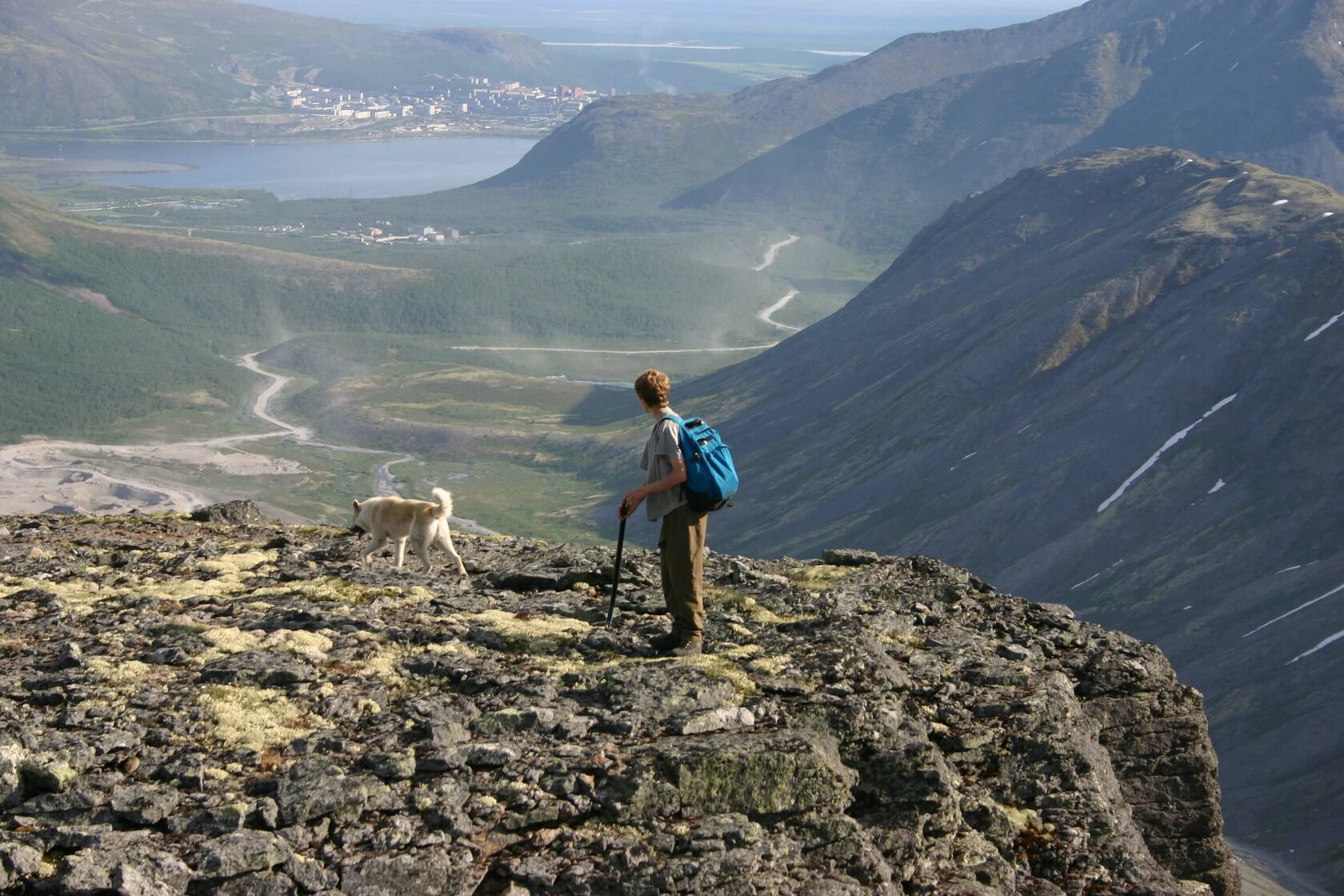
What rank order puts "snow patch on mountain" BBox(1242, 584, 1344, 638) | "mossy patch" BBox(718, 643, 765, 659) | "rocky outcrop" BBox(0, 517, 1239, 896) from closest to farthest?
"rocky outcrop" BBox(0, 517, 1239, 896) → "mossy patch" BBox(718, 643, 765, 659) → "snow patch on mountain" BBox(1242, 584, 1344, 638)

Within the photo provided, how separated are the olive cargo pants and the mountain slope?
51464mm

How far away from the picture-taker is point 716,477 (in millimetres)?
17578

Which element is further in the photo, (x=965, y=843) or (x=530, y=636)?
(x=530, y=636)

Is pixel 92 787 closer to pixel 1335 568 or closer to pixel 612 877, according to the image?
pixel 612 877

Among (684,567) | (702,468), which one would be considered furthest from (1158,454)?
(702,468)

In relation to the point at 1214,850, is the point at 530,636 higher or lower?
higher

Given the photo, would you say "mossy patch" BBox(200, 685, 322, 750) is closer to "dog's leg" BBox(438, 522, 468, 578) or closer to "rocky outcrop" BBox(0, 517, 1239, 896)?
"rocky outcrop" BBox(0, 517, 1239, 896)

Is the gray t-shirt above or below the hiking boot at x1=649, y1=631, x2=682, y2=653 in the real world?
above

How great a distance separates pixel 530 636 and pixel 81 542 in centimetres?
1379

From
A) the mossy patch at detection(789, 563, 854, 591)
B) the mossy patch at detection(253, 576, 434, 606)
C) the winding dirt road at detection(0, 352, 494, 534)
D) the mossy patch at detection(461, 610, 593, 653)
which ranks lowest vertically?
the winding dirt road at detection(0, 352, 494, 534)

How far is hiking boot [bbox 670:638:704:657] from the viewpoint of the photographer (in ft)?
59.6

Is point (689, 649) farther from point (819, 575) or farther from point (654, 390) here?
point (819, 575)

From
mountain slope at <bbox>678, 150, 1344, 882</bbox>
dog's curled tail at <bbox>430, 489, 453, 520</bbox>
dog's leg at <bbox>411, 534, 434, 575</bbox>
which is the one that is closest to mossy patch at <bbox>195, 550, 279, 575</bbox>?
dog's leg at <bbox>411, 534, 434, 575</bbox>

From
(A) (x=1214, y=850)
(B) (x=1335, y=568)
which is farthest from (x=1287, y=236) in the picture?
(A) (x=1214, y=850)
